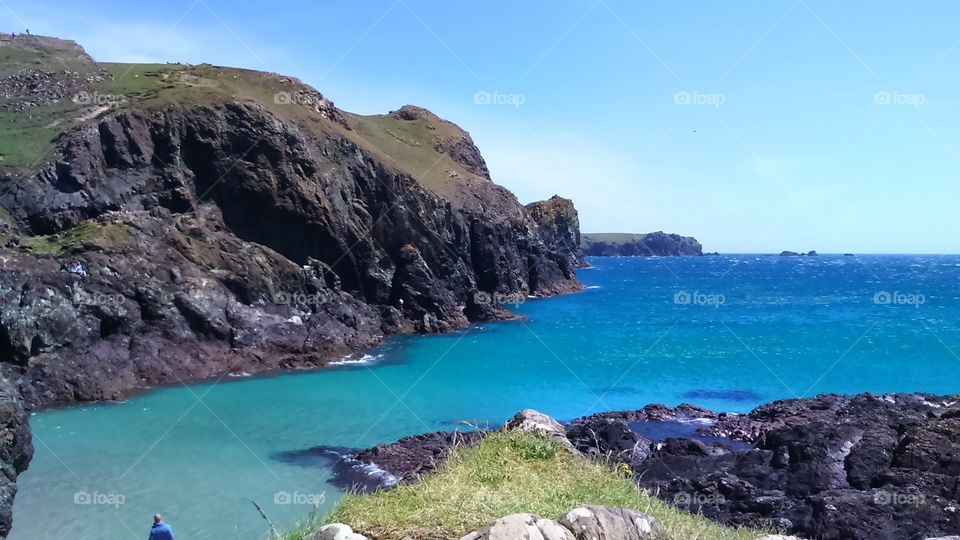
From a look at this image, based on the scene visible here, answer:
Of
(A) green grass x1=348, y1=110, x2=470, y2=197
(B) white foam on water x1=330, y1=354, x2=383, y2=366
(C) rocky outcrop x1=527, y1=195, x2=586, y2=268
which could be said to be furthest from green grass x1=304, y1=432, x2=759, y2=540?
(C) rocky outcrop x1=527, y1=195, x2=586, y2=268

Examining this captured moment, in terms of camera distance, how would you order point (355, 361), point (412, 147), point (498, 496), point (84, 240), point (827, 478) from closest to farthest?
point (498, 496) → point (827, 478) → point (84, 240) → point (355, 361) → point (412, 147)

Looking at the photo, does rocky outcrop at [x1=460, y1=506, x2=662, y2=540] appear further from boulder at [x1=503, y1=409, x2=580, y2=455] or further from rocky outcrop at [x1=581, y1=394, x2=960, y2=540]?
rocky outcrop at [x1=581, y1=394, x2=960, y2=540]

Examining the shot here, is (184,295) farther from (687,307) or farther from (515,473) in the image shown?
(687,307)

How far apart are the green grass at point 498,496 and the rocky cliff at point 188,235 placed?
1302 cm

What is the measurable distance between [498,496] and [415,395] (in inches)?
1027

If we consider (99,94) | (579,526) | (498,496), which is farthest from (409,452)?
(99,94)

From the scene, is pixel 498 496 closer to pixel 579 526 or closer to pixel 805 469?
pixel 579 526

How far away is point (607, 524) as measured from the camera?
681cm

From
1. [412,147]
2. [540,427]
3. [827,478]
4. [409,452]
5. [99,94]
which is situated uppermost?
[412,147]

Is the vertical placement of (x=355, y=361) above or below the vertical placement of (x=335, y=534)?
below

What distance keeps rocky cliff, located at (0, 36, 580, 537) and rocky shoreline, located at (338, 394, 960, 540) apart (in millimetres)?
16801

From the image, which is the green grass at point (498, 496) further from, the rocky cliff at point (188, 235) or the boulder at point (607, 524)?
the rocky cliff at point (188, 235)

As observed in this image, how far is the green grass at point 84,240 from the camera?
35188 millimetres

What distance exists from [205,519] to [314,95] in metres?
52.3
